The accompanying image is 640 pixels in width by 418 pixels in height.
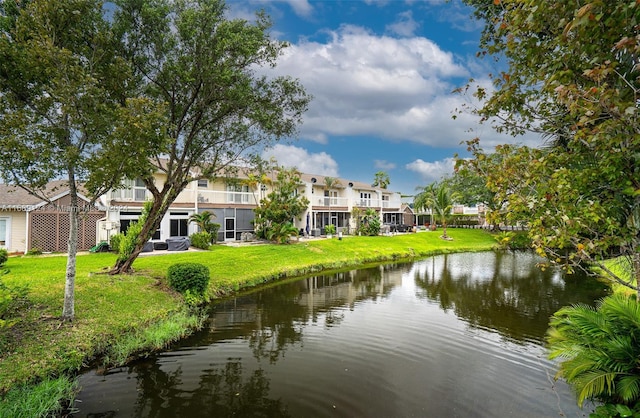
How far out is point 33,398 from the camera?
584 cm

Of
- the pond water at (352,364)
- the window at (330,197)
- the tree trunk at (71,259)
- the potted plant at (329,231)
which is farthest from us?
the window at (330,197)

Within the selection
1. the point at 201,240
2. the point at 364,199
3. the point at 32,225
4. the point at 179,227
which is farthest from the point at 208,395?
the point at 364,199

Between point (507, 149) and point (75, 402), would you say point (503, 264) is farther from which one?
point (75, 402)

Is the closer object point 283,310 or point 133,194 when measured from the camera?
point 283,310

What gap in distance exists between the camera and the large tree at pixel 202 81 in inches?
474

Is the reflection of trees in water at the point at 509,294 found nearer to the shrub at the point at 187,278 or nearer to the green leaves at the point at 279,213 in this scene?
the shrub at the point at 187,278

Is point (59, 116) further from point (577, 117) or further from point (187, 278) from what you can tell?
point (577, 117)

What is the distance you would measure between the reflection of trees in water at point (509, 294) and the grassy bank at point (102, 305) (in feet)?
27.5

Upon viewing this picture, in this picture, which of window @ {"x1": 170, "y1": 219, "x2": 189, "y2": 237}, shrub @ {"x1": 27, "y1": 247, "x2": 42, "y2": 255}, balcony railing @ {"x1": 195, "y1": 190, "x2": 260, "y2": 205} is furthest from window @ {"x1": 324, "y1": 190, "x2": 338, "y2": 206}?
shrub @ {"x1": 27, "y1": 247, "x2": 42, "y2": 255}

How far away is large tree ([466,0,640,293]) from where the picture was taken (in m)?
3.52

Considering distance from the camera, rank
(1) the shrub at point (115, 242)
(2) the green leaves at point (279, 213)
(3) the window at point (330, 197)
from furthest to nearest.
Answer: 1. (3) the window at point (330, 197)
2. (2) the green leaves at point (279, 213)
3. (1) the shrub at point (115, 242)

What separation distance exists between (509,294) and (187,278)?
572 inches

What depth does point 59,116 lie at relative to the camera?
856cm

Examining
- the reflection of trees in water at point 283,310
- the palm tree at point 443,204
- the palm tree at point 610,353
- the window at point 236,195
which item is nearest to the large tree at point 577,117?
the palm tree at point 610,353
